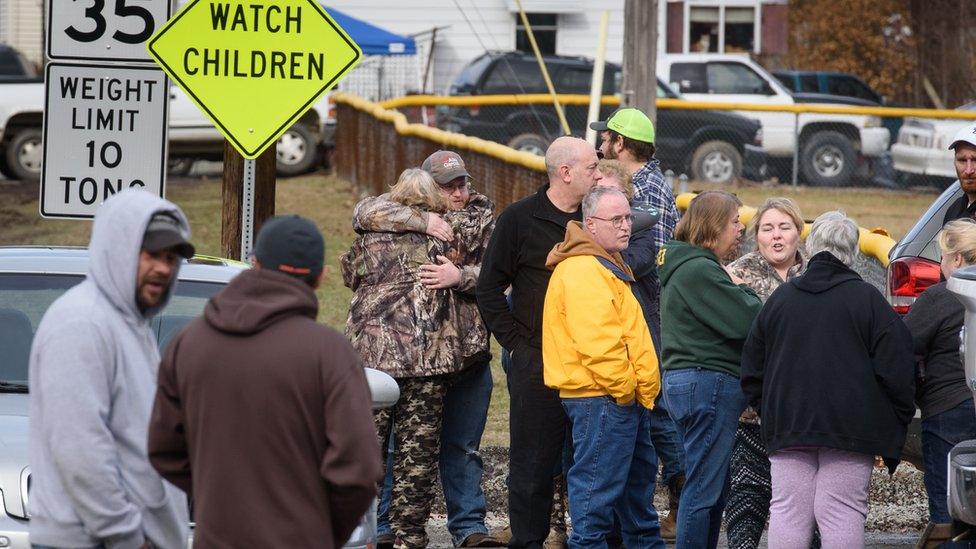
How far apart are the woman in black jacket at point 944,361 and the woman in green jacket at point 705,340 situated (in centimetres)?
69

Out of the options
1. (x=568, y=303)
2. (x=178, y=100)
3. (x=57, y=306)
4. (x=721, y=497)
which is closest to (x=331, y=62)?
(x=568, y=303)

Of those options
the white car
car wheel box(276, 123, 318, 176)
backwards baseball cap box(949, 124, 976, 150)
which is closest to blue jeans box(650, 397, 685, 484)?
backwards baseball cap box(949, 124, 976, 150)

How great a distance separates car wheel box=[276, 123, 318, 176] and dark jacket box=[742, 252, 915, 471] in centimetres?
1687

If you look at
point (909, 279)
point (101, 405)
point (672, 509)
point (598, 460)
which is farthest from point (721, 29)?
point (101, 405)

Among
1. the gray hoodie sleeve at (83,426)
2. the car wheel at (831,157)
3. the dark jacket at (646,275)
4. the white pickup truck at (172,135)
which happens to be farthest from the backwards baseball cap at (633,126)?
the car wheel at (831,157)

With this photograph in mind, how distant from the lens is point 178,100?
2125 centimetres

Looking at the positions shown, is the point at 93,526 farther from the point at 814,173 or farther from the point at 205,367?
the point at 814,173

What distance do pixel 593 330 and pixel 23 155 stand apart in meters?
16.5

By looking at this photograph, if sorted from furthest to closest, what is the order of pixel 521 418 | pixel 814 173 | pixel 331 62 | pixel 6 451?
pixel 814 173, pixel 331 62, pixel 521 418, pixel 6 451

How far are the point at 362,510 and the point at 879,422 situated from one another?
97.7 inches

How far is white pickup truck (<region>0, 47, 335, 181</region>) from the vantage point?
20.9 metres

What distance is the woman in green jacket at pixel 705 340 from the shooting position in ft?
20.4

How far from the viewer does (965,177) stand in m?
7.09

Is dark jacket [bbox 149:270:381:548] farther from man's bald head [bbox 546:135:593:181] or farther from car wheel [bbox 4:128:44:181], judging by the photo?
car wheel [bbox 4:128:44:181]
